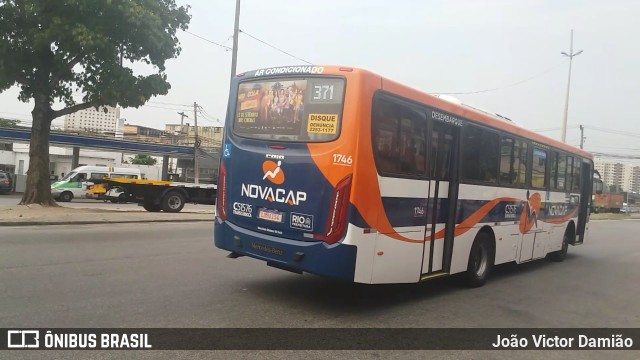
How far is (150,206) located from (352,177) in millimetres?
17812

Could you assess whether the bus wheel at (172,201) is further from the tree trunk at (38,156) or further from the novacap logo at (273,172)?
the novacap logo at (273,172)

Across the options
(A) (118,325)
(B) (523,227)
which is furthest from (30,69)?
(B) (523,227)

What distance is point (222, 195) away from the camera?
22.5 feet

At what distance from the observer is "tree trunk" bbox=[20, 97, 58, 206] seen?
17.9m

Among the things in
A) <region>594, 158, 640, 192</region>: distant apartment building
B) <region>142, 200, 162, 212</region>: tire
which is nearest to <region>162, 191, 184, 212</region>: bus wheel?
<region>142, 200, 162, 212</region>: tire

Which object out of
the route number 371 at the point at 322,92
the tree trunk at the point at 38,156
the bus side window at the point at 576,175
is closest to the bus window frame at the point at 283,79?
the route number 371 at the point at 322,92

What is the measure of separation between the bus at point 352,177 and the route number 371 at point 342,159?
13 mm

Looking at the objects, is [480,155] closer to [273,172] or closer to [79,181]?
[273,172]

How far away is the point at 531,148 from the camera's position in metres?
9.56

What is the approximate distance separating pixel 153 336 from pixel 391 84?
397cm

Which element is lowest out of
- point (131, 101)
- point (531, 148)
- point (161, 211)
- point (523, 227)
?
point (161, 211)

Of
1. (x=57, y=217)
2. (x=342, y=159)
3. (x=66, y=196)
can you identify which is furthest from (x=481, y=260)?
(x=66, y=196)

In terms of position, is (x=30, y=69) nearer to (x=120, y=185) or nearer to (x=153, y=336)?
(x=120, y=185)

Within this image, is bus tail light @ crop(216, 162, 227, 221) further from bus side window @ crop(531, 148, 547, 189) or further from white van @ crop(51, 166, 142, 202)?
white van @ crop(51, 166, 142, 202)
